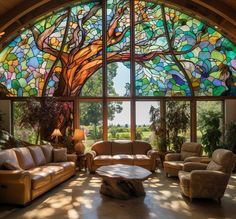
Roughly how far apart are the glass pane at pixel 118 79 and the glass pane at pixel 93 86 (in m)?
0.30

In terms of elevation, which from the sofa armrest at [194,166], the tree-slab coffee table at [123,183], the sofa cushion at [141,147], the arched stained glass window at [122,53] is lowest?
the tree-slab coffee table at [123,183]

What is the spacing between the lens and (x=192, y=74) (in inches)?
380

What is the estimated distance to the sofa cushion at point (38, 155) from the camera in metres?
6.70

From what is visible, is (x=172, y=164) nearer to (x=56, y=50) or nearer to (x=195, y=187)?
(x=195, y=187)

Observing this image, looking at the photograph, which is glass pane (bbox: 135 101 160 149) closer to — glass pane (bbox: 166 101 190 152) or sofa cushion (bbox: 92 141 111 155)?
glass pane (bbox: 166 101 190 152)

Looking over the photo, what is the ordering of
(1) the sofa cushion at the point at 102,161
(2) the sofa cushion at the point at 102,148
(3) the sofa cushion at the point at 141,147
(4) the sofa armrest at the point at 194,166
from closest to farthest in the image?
(4) the sofa armrest at the point at 194,166 < (1) the sofa cushion at the point at 102,161 < (2) the sofa cushion at the point at 102,148 < (3) the sofa cushion at the point at 141,147

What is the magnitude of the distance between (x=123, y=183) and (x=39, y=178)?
5.19ft

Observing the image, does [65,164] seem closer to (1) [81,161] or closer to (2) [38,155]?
(2) [38,155]

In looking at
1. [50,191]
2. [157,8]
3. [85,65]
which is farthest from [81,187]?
[157,8]

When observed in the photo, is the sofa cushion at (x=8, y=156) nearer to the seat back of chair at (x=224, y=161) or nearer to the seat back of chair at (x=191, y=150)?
the seat back of chair at (x=224, y=161)

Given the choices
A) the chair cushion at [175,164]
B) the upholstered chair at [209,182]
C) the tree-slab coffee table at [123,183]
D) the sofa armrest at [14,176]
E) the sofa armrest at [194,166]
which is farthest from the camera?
the chair cushion at [175,164]

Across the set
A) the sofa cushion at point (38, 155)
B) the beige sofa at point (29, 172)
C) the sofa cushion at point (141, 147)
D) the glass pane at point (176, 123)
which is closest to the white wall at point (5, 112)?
the beige sofa at point (29, 172)

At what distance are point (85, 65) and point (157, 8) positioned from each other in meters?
3.14

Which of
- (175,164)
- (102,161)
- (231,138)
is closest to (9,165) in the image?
(102,161)
